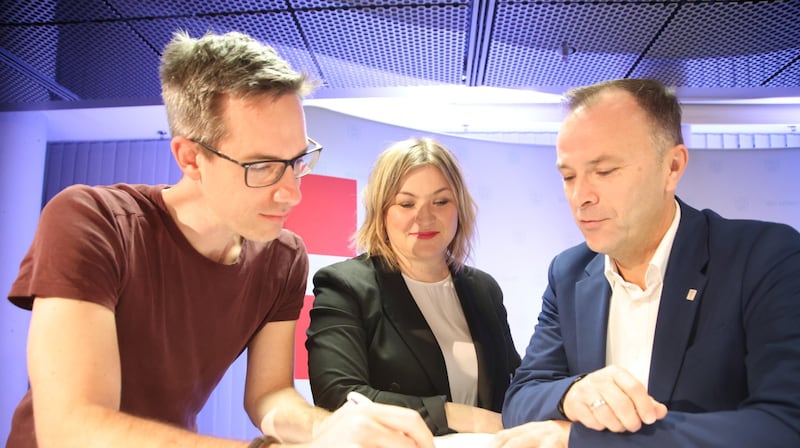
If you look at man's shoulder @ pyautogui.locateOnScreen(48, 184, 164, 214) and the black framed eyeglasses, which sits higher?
the black framed eyeglasses

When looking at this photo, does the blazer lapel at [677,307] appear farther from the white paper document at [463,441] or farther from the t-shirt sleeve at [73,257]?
the t-shirt sleeve at [73,257]

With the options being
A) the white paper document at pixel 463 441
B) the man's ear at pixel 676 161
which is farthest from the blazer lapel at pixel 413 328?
the man's ear at pixel 676 161

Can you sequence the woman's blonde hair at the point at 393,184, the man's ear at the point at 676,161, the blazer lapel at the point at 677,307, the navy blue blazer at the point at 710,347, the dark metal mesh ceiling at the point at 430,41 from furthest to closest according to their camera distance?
the dark metal mesh ceiling at the point at 430,41
the woman's blonde hair at the point at 393,184
the man's ear at the point at 676,161
the blazer lapel at the point at 677,307
the navy blue blazer at the point at 710,347

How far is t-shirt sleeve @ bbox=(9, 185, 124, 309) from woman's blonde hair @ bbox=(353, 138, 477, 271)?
1.00 metres

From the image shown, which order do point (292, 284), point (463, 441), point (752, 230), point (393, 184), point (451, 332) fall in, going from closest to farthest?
point (463, 441)
point (752, 230)
point (292, 284)
point (451, 332)
point (393, 184)

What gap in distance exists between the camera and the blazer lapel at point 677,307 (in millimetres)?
1383

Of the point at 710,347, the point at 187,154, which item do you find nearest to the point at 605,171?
the point at 710,347

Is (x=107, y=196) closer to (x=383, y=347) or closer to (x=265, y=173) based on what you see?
(x=265, y=173)

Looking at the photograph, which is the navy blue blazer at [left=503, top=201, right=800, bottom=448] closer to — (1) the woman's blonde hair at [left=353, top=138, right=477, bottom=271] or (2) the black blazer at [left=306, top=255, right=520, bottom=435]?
(2) the black blazer at [left=306, top=255, right=520, bottom=435]

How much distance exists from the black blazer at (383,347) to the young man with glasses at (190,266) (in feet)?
0.44

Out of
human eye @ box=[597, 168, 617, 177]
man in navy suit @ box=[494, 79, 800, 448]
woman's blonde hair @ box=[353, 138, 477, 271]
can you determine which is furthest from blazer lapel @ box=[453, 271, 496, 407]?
human eye @ box=[597, 168, 617, 177]

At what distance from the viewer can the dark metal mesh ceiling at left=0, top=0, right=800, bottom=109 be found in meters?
3.24

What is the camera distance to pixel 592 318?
5.24 feet

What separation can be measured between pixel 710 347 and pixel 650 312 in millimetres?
192
